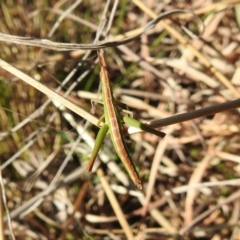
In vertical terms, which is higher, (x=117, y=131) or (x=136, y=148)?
(x=136, y=148)

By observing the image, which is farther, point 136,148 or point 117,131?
point 136,148

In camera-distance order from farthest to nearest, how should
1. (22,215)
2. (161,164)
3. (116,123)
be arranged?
(161,164)
(22,215)
(116,123)

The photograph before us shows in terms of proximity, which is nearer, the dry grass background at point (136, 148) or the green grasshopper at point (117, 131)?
the green grasshopper at point (117, 131)

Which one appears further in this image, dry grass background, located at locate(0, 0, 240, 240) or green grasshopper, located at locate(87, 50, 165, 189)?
dry grass background, located at locate(0, 0, 240, 240)

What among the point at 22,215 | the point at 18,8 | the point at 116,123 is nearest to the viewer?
the point at 116,123

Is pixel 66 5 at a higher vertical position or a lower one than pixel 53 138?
higher

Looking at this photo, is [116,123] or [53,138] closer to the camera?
[116,123]

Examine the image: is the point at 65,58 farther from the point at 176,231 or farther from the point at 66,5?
the point at 176,231

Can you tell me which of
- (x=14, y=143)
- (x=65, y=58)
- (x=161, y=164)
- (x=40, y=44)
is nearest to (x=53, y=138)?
(x=14, y=143)
